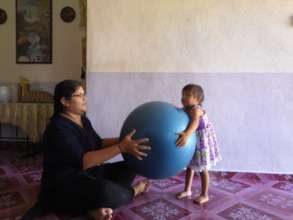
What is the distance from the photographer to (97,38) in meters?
2.23

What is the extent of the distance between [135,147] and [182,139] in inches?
9.4

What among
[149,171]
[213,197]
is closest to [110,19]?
[149,171]

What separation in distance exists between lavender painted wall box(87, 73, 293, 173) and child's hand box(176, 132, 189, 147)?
846 millimetres

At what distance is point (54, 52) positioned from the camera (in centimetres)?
321

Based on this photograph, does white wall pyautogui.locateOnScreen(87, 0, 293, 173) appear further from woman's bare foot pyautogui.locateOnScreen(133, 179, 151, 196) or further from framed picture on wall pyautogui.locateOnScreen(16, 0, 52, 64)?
framed picture on wall pyautogui.locateOnScreen(16, 0, 52, 64)

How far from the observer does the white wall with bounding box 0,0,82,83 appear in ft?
10.4

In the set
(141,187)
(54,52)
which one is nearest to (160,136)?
(141,187)

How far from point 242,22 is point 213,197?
1305 mm

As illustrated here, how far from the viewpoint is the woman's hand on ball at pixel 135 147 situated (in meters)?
1.28

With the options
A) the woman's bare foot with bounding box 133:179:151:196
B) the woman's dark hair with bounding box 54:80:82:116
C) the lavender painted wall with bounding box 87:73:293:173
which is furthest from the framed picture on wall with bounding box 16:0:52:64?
the woman's bare foot with bounding box 133:179:151:196

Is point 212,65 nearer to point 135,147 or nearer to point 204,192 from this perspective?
point 204,192

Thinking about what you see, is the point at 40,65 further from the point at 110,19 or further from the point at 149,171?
the point at 149,171

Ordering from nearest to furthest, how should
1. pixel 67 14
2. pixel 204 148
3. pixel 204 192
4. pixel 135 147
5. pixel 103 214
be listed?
pixel 135 147 < pixel 103 214 < pixel 204 148 < pixel 204 192 < pixel 67 14

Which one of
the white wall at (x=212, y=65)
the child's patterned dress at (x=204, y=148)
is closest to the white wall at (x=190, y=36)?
the white wall at (x=212, y=65)
